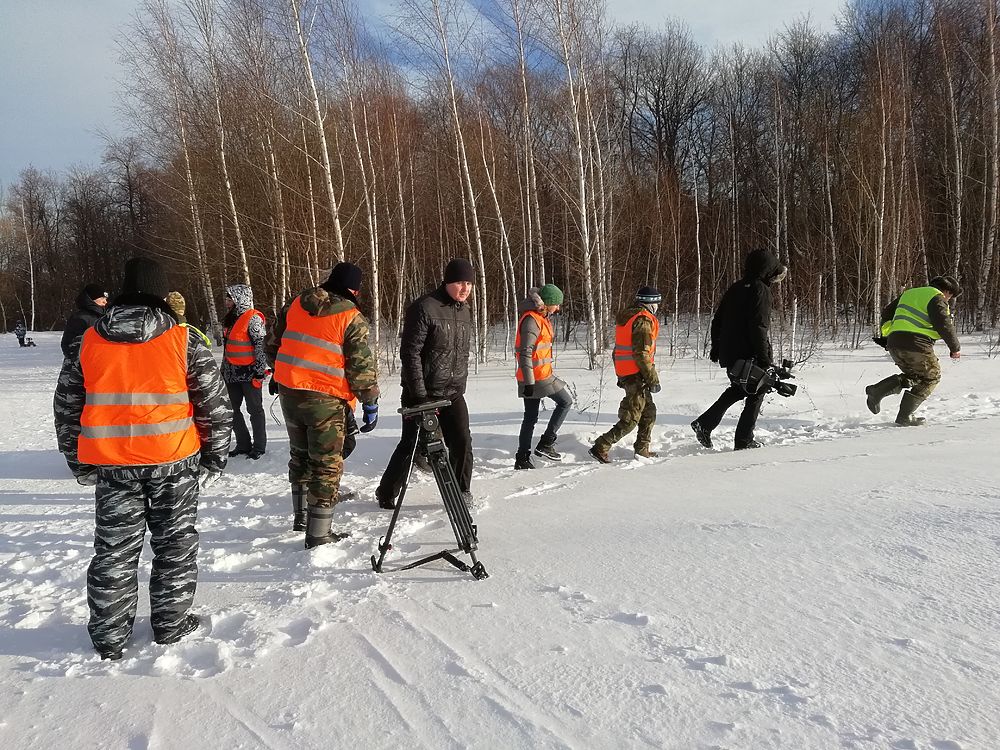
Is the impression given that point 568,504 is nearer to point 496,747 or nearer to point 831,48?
point 496,747

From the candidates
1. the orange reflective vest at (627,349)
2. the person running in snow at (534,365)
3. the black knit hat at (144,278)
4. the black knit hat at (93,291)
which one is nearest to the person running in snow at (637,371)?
the orange reflective vest at (627,349)

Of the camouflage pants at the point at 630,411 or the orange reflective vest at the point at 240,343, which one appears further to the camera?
the orange reflective vest at the point at 240,343

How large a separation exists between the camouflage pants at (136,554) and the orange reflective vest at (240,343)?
372 cm

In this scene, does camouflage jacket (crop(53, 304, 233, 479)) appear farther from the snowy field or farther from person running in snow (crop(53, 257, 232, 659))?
the snowy field

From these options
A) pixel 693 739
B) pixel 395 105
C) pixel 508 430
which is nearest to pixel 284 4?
pixel 395 105

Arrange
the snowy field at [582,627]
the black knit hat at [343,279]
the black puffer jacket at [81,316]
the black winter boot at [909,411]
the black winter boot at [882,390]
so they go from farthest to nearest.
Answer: the black winter boot at [882,390] → the black winter boot at [909,411] → the black puffer jacket at [81,316] → the black knit hat at [343,279] → the snowy field at [582,627]

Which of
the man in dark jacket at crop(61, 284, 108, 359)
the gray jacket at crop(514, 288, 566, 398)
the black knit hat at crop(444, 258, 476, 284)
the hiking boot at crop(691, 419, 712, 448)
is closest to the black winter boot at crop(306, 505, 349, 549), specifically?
the black knit hat at crop(444, 258, 476, 284)

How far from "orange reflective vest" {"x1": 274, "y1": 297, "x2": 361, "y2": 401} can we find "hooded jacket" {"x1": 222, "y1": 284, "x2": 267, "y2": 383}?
2515 millimetres

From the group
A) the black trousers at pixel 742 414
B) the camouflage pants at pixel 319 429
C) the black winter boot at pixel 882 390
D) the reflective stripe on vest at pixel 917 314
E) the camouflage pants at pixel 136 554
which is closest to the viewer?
the camouflage pants at pixel 136 554

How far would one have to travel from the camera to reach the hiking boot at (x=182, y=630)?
2.56m

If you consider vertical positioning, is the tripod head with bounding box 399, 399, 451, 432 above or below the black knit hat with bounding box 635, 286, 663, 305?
below

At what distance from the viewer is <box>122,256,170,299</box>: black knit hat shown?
2.61 m

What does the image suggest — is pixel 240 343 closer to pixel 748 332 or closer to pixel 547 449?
pixel 547 449

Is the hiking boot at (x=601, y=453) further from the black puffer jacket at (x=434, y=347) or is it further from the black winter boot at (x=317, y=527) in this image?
the black winter boot at (x=317, y=527)
